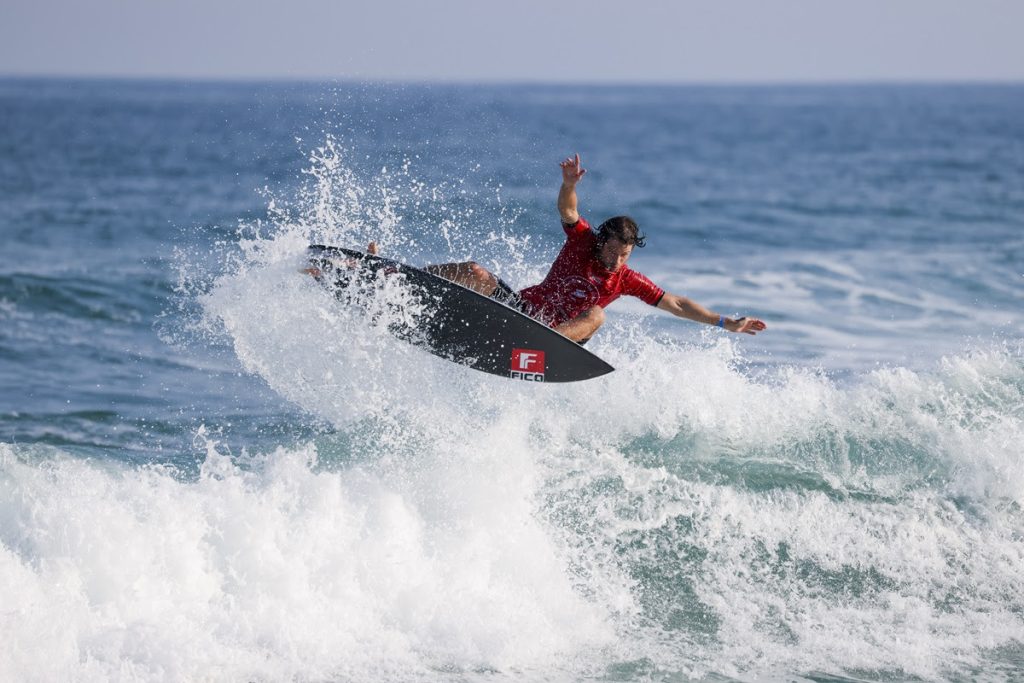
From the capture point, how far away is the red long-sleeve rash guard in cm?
860

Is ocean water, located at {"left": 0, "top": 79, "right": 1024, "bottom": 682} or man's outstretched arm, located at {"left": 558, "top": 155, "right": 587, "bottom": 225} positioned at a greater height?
man's outstretched arm, located at {"left": 558, "top": 155, "right": 587, "bottom": 225}

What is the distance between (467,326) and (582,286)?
0.95 metres

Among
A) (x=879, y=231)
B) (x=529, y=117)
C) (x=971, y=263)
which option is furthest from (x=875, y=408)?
(x=529, y=117)

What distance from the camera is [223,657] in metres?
6.64

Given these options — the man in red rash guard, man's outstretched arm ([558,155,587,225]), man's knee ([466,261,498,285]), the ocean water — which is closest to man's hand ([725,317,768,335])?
the man in red rash guard

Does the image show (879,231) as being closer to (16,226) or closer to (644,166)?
(644,166)

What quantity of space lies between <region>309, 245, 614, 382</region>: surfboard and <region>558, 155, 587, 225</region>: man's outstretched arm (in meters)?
0.86

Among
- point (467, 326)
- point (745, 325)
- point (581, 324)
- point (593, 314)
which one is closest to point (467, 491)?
point (467, 326)

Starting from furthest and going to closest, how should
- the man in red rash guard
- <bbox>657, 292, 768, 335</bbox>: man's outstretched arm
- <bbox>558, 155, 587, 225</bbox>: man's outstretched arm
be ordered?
<bbox>657, 292, 768, 335</bbox>: man's outstretched arm
the man in red rash guard
<bbox>558, 155, 587, 225</bbox>: man's outstretched arm

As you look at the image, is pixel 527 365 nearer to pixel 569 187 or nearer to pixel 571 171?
pixel 569 187

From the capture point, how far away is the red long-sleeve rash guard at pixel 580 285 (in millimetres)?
8602

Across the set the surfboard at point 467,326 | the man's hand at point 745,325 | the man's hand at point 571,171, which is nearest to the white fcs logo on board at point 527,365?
the surfboard at point 467,326

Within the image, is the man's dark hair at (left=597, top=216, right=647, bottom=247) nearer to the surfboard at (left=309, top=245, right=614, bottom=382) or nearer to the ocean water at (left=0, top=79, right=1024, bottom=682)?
the surfboard at (left=309, top=245, right=614, bottom=382)

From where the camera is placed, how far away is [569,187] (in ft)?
27.4
